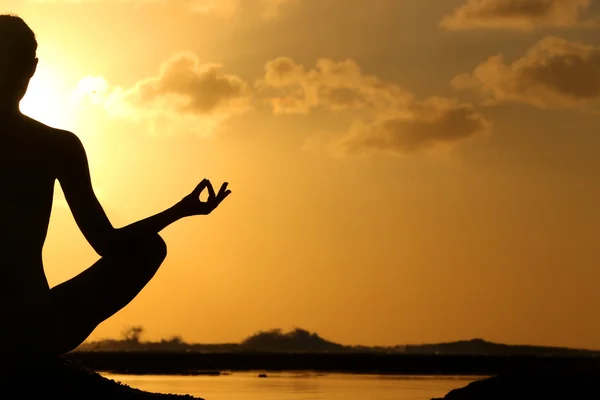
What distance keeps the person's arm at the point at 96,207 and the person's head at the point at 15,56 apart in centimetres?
64

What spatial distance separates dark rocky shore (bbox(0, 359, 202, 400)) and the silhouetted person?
0.57ft

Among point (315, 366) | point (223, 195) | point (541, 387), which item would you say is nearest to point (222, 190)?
point (223, 195)

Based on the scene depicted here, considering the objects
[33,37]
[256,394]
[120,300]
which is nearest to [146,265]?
[120,300]

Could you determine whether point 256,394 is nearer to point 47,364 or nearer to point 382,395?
point 382,395

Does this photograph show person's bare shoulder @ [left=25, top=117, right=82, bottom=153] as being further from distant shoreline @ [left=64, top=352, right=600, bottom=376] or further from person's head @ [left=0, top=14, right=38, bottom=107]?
distant shoreline @ [left=64, top=352, right=600, bottom=376]

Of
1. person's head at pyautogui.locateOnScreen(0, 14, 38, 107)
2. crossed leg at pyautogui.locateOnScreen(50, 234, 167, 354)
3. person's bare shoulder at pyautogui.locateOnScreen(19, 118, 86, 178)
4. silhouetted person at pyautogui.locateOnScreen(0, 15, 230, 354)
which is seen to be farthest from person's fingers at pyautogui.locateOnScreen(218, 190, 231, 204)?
person's head at pyautogui.locateOnScreen(0, 14, 38, 107)

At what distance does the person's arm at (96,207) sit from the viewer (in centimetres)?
1080

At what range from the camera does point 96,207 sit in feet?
36.1

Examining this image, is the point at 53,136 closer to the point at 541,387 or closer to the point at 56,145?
the point at 56,145

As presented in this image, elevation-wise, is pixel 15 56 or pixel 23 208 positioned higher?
pixel 15 56

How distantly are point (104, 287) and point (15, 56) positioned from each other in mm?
2247

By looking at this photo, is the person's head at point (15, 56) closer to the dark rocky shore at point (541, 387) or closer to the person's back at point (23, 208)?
the person's back at point (23, 208)

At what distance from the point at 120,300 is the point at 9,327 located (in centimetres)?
103

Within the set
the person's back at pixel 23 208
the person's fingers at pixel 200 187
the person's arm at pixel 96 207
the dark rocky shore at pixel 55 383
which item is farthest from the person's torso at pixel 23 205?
the person's fingers at pixel 200 187
